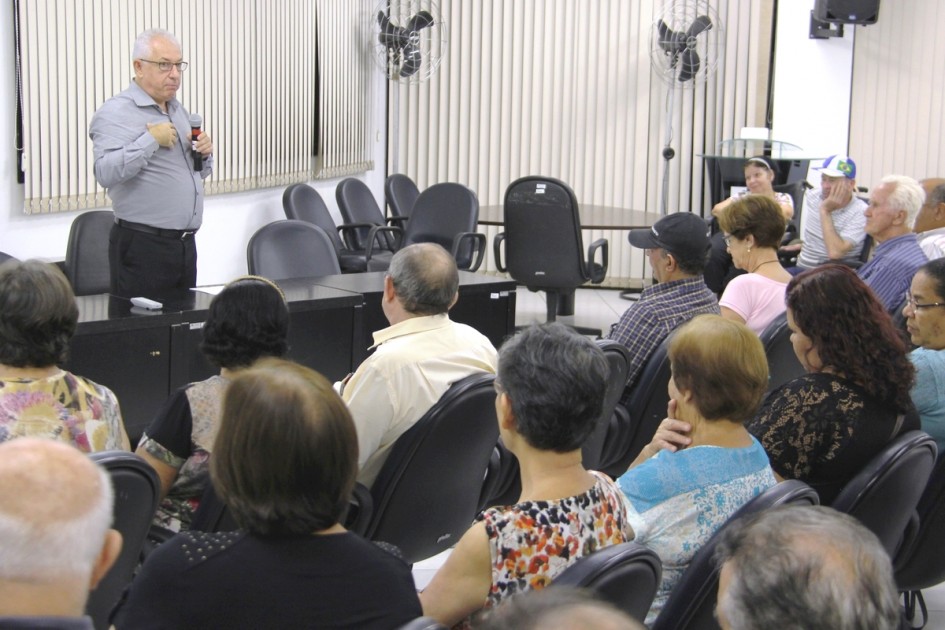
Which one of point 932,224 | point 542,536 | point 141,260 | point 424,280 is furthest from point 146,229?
point 932,224

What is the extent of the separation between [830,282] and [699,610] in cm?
105

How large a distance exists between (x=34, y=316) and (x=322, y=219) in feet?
17.1

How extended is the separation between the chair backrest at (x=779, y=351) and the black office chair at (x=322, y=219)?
391 cm

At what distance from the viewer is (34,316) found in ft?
7.64

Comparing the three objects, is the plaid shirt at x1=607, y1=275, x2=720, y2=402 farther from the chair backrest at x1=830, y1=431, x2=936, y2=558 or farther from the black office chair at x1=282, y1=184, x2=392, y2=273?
the black office chair at x1=282, y1=184, x2=392, y2=273

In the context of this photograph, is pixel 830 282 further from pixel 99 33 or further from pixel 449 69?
pixel 449 69

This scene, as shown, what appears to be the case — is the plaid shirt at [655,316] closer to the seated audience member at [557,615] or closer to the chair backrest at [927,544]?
the chair backrest at [927,544]

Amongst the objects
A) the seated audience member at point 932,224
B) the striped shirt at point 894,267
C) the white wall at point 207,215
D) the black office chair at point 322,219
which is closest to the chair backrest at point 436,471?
the striped shirt at point 894,267

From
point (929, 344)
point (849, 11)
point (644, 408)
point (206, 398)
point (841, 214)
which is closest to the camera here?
point (206, 398)

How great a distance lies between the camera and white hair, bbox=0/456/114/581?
1.24 metres

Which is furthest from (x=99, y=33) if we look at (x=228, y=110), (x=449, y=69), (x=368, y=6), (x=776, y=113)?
(x=776, y=113)

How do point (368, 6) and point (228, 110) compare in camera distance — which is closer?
point (228, 110)

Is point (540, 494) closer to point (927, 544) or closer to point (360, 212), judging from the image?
point (927, 544)

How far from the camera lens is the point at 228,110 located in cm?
709
